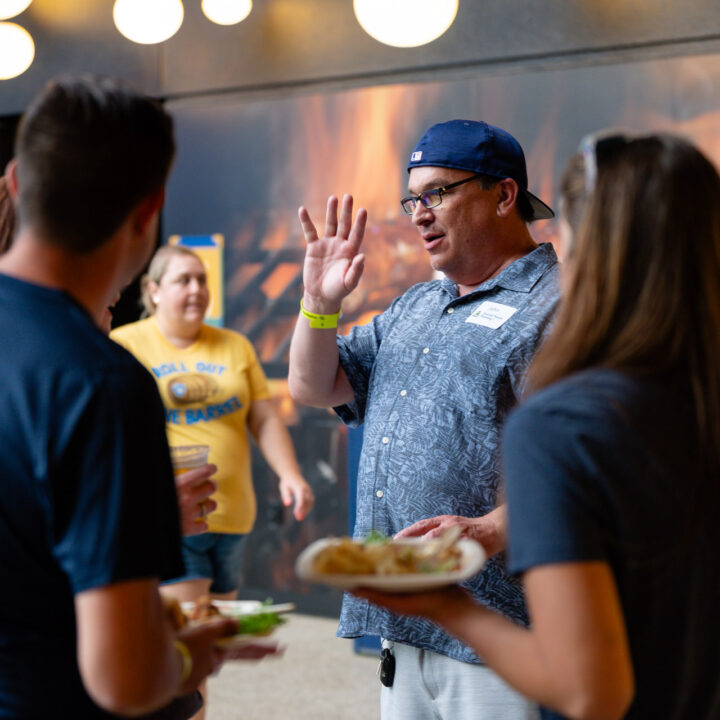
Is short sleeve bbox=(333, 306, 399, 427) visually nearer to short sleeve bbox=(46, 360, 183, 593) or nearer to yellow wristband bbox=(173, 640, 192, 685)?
yellow wristband bbox=(173, 640, 192, 685)

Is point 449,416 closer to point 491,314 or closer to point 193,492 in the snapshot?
Result: point 491,314

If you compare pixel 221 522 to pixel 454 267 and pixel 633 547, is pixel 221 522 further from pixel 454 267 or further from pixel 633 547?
pixel 633 547

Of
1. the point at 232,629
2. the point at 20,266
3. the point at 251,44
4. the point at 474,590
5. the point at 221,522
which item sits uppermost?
the point at 251,44

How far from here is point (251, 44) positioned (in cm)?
578

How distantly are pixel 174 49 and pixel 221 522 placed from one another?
3.51 m

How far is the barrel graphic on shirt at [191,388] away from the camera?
Result: 380 centimetres

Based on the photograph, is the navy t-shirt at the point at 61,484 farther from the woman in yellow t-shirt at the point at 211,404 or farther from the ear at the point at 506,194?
the woman in yellow t-shirt at the point at 211,404

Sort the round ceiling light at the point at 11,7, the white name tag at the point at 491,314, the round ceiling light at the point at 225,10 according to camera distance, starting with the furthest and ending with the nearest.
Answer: the round ceiling light at the point at 11,7 → the round ceiling light at the point at 225,10 → the white name tag at the point at 491,314

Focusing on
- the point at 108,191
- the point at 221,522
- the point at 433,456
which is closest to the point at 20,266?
the point at 108,191

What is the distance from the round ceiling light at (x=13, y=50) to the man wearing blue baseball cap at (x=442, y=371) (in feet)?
14.0

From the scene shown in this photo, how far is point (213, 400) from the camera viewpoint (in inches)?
152

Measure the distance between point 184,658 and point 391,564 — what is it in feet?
0.96

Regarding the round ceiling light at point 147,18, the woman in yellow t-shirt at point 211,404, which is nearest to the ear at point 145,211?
the woman in yellow t-shirt at point 211,404

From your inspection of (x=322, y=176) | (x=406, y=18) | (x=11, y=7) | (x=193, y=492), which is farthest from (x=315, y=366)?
(x=11, y=7)
